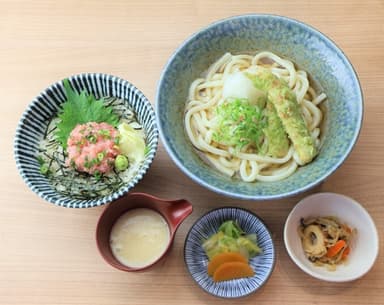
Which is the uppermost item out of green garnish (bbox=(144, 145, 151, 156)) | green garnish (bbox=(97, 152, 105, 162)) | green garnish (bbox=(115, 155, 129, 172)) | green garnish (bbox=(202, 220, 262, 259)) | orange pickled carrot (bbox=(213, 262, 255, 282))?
green garnish (bbox=(144, 145, 151, 156))

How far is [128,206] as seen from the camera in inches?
56.2

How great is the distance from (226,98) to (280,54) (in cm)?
23

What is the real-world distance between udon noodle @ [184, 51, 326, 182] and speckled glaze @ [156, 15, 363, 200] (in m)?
0.02

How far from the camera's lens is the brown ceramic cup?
53.0 inches

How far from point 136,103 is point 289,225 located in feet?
1.91

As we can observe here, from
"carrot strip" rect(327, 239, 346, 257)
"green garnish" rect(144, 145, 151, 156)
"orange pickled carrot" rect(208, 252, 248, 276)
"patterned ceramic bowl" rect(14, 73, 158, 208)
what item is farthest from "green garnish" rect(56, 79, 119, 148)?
"carrot strip" rect(327, 239, 346, 257)

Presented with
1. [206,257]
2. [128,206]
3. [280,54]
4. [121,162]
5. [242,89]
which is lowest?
[206,257]

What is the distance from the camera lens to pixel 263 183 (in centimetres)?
139

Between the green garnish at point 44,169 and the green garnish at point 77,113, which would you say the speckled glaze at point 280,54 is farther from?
the green garnish at point 44,169

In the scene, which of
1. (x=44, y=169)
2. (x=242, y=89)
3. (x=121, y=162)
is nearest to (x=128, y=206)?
(x=121, y=162)

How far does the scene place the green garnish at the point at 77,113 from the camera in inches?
57.6

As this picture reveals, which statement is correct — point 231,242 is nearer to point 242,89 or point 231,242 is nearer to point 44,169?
point 242,89

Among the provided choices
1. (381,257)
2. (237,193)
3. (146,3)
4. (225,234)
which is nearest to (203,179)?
(237,193)

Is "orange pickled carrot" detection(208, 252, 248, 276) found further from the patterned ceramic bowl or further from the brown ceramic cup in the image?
the patterned ceramic bowl
